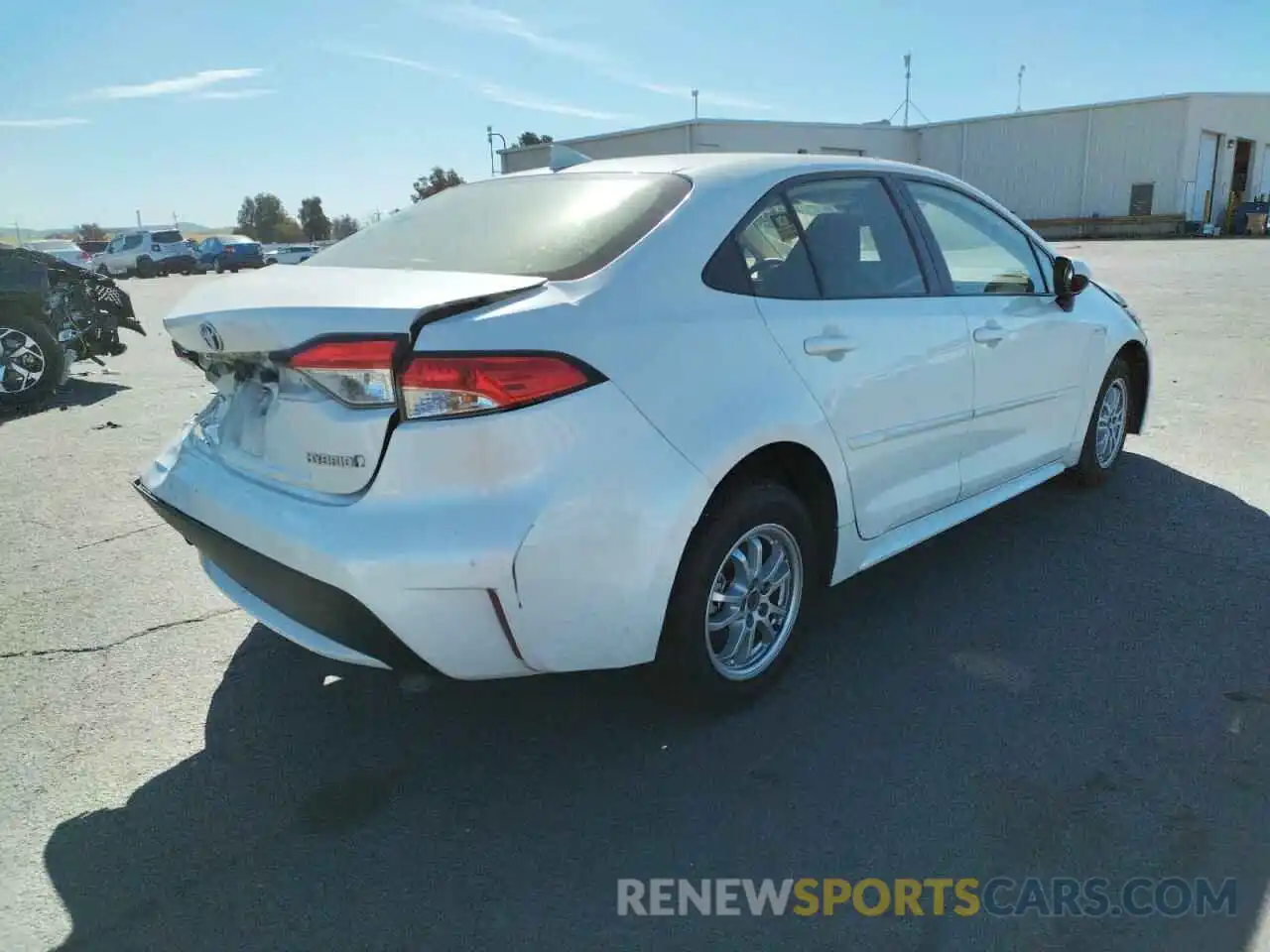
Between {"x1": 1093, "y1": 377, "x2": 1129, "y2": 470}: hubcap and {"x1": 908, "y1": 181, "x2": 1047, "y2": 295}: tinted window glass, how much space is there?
1.07 metres

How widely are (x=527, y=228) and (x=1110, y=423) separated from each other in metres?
3.79

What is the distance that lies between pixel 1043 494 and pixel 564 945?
13.4ft

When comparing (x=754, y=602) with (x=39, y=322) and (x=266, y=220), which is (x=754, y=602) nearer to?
(x=39, y=322)

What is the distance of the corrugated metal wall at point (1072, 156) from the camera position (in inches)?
1559

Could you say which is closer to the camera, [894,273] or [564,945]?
[564,945]

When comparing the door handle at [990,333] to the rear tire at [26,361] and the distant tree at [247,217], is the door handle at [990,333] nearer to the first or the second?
the rear tire at [26,361]

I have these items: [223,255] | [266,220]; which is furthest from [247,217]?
[223,255]

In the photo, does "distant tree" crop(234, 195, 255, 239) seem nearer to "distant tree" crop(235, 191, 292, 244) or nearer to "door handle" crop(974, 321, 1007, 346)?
"distant tree" crop(235, 191, 292, 244)

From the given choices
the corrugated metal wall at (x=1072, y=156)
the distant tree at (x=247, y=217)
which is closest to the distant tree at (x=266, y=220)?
the distant tree at (x=247, y=217)

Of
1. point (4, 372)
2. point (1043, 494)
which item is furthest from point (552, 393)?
point (4, 372)

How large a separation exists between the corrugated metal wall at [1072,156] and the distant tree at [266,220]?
55.4 metres

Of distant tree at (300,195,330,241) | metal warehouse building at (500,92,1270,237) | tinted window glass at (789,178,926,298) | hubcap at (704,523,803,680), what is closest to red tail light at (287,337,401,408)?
hubcap at (704,523,803,680)

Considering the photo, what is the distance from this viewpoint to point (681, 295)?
267cm

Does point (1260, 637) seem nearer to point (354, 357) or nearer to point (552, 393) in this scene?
point (552, 393)
